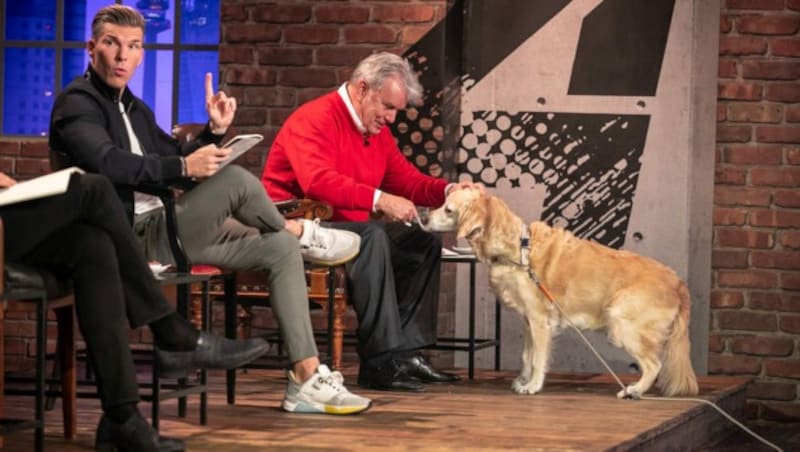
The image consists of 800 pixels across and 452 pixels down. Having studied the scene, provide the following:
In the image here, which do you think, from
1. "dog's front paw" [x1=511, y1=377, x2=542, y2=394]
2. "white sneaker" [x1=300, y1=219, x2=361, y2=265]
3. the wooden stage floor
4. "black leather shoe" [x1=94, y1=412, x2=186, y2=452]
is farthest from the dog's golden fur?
"black leather shoe" [x1=94, y1=412, x2=186, y2=452]

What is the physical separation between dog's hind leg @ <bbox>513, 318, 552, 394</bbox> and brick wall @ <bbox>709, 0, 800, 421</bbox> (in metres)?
1.38

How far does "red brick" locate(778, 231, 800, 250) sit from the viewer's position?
6.20m

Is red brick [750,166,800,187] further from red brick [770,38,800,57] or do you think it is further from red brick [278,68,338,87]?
red brick [278,68,338,87]

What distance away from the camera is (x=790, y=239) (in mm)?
6207

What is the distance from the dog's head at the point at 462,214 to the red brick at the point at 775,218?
A: 1.64 metres

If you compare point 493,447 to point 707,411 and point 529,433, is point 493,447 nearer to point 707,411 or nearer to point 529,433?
point 529,433

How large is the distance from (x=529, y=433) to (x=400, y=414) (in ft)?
1.56

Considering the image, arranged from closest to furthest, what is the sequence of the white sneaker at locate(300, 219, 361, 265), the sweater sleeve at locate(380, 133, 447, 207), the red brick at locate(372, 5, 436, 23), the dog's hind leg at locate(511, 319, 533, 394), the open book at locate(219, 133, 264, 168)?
the open book at locate(219, 133, 264, 168) → the white sneaker at locate(300, 219, 361, 265) → the dog's hind leg at locate(511, 319, 533, 394) → the sweater sleeve at locate(380, 133, 447, 207) → the red brick at locate(372, 5, 436, 23)

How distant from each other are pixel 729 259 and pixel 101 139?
3.30 meters

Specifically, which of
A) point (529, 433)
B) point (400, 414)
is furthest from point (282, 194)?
point (529, 433)

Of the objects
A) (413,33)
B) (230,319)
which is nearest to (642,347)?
(230,319)

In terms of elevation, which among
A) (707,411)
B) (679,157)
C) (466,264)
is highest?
(679,157)

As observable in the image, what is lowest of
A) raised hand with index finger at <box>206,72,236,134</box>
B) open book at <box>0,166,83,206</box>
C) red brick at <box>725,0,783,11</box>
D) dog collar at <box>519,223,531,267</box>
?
dog collar at <box>519,223,531,267</box>

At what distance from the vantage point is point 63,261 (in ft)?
11.1
